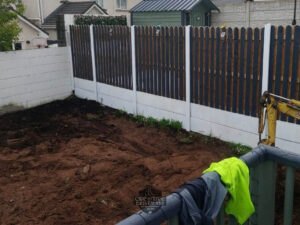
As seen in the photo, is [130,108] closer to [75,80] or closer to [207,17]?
[75,80]

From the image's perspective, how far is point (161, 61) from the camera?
7.75 meters

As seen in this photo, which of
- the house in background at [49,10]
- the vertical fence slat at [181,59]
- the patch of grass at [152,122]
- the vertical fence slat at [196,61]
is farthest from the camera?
the house in background at [49,10]

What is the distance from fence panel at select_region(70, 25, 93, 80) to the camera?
32.5ft

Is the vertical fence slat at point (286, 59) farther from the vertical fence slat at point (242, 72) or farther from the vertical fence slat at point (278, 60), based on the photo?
the vertical fence slat at point (242, 72)

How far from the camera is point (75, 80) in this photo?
10773 millimetres

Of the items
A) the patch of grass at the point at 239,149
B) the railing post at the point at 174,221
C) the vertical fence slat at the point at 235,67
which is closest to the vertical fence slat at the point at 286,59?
the vertical fence slat at the point at 235,67

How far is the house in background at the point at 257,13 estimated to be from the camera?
1377 centimetres

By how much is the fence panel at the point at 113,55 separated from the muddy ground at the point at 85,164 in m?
0.98

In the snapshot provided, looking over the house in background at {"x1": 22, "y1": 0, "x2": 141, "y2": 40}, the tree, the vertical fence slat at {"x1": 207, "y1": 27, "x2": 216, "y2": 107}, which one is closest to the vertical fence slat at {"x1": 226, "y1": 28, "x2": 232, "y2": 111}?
the vertical fence slat at {"x1": 207, "y1": 27, "x2": 216, "y2": 107}

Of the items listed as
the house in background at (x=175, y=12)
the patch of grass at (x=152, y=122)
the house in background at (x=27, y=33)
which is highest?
the house in background at (x=175, y=12)

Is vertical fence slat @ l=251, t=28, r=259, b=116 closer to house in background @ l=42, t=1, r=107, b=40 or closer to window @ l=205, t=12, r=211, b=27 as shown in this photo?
window @ l=205, t=12, r=211, b=27

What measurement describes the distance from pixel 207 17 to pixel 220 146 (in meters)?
10.6

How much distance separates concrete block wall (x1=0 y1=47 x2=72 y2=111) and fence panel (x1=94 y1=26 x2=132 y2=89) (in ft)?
4.91

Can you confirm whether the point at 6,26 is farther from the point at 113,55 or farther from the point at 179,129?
the point at 179,129
